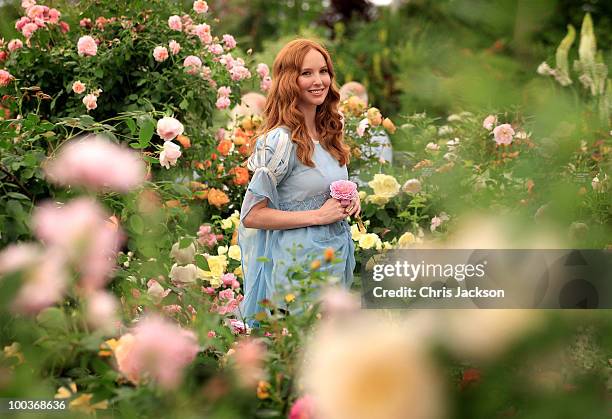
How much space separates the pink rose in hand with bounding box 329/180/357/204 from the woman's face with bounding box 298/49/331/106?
0.28m

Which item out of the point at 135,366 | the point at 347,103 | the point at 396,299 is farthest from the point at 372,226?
the point at 396,299

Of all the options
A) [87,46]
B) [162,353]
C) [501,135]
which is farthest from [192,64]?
[162,353]

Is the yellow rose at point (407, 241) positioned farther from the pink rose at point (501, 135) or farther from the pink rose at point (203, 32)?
the pink rose at point (203, 32)

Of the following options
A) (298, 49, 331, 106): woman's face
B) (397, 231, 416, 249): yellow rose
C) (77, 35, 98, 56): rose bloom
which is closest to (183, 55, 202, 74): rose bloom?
(77, 35, 98, 56): rose bloom

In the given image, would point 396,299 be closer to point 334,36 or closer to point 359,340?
point 359,340

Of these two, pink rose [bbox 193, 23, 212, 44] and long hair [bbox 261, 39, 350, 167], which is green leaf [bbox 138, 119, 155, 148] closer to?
long hair [bbox 261, 39, 350, 167]

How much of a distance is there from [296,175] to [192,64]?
75.9 inches

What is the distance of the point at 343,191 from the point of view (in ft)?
7.91

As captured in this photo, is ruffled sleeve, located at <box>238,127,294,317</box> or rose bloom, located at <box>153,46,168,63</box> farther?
rose bloom, located at <box>153,46,168,63</box>

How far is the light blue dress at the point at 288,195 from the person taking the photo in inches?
96.1

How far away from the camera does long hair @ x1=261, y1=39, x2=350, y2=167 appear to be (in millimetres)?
2496

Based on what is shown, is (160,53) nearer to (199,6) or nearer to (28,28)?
(199,6)

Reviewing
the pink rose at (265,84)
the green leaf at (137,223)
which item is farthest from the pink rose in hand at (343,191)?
the pink rose at (265,84)

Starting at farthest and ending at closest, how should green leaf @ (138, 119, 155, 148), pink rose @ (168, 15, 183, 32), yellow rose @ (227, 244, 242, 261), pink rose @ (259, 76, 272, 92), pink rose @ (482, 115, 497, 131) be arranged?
1. pink rose @ (259, 76, 272, 92)
2. pink rose @ (168, 15, 183, 32)
3. yellow rose @ (227, 244, 242, 261)
4. green leaf @ (138, 119, 155, 148)
5. pink rose @ (482, 115, 497, 131)
